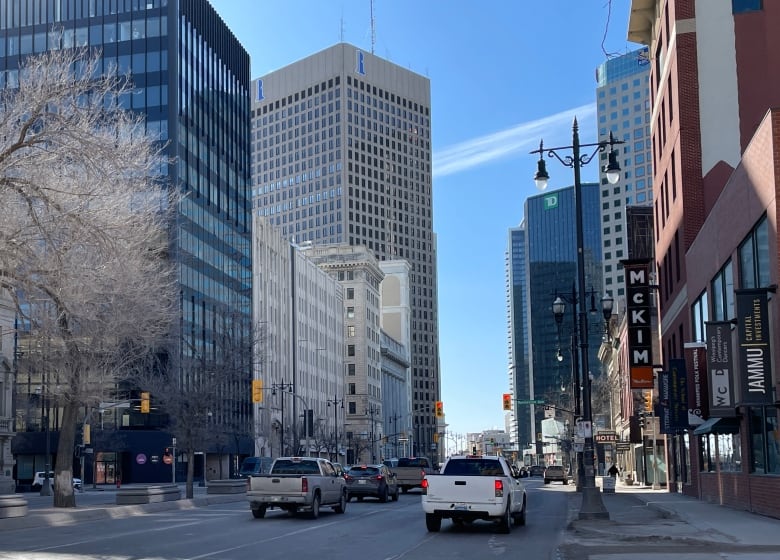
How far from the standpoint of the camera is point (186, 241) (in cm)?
8581

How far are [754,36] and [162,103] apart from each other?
190 ft

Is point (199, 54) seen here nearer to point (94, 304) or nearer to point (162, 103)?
point (162, 103)

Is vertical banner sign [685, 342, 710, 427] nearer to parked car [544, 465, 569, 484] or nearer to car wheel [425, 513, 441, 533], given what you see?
car wheel [425, 513, 441, 533]

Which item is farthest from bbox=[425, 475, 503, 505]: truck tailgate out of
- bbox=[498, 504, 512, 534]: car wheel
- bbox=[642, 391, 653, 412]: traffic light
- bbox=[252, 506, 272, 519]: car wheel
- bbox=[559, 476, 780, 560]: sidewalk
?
bbox=[642, 391, 653, 412]: traffic light

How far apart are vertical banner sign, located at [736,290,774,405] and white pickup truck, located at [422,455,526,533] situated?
6221 mm

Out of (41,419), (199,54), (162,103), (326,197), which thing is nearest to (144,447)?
(41,419)

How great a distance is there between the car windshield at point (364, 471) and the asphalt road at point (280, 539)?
33.7 feet

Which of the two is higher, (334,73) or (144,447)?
(334,73)

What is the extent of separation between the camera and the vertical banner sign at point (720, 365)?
A: 27.2 meters

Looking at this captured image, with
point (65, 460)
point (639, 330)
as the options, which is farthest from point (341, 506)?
point (639, 330)

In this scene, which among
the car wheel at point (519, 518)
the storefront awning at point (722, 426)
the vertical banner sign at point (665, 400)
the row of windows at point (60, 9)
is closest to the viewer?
the car wheel at point (519, 518)

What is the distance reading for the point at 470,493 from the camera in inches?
912

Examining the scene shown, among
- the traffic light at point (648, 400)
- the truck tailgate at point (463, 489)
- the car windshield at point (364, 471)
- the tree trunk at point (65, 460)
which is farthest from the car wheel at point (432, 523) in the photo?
the traffic light at point (648, 400)

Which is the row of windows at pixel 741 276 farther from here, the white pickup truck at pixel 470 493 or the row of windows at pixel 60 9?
the row of windows at pixel 60 9
